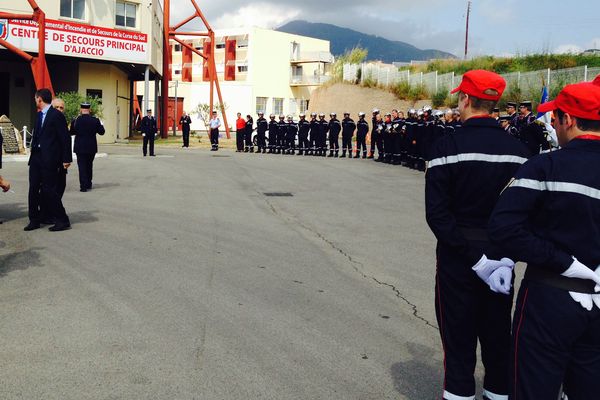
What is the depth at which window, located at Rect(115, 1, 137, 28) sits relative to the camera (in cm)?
3775

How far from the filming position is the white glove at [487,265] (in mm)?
3359

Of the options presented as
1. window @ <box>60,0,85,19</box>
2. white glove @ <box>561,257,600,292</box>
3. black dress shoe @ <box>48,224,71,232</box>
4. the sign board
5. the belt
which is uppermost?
window @ <box>60,0,85,19</box>

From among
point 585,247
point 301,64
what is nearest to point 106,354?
point 585,247

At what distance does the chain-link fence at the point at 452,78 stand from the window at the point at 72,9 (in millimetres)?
19203

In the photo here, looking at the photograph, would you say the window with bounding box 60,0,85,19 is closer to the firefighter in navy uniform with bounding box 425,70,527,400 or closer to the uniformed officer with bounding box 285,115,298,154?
the uniformed officer with bounding box 285,115,298,154

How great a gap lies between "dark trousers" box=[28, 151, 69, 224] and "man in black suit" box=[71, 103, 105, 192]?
4.25 metres

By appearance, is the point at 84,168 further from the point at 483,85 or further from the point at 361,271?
the point at 483,85

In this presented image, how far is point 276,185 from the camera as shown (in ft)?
56.6

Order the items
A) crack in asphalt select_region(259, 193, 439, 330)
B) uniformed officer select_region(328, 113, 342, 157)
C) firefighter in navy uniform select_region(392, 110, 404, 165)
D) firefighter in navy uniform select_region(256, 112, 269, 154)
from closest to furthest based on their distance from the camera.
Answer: crack in asphalt select_region(259, 193, 439, 330) → firefighter in navy uniform select_region(392, 110, 404, 165) → uniformed officer select_region(328, 113, 342, 157) → firefighter in navy uniform select_region(256, 112, 269, 154)

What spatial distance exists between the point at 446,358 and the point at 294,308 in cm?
262

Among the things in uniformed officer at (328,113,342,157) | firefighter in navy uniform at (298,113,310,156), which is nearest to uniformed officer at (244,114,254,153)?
firefighter in navy uniform at (298,113,310,156)

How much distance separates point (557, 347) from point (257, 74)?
238 ft

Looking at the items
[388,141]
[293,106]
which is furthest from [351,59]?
[293,106]

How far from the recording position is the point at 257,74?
241ft
